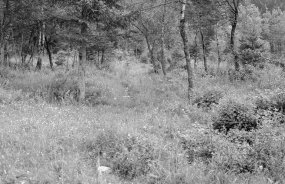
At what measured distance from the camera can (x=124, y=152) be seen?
5094 millimetres

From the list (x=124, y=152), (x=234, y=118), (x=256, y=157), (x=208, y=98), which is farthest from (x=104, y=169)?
(x=208, y=98)

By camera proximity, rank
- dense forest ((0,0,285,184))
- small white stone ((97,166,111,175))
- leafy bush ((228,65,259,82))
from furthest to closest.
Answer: leafy bush ((228,65,259,82))
small white stone ((97,166,111,175))
dense forest ((0,0,285,184))

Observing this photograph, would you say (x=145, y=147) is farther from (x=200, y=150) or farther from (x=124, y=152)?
(x=200, y=150)

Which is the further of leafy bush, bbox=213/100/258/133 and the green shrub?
leafy bush, bbox=213/100/258/133

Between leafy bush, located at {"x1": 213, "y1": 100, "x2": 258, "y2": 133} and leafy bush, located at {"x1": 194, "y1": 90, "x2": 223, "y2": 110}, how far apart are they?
2.94 metres

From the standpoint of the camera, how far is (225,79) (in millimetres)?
17547

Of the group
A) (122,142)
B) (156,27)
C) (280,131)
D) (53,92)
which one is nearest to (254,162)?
(280,131)

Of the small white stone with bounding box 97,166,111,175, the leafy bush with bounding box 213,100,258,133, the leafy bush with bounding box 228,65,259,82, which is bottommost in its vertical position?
the small white stone with bounding box 97,166,111,175

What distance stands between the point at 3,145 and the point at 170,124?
15.1 feet

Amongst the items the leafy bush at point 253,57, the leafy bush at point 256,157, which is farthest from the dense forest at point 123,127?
the leafy bush at point 253,57

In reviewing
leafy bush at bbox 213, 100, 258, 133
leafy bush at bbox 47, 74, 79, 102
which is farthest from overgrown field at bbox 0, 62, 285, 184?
leafy bush at bbox 47, 74, 79, 102

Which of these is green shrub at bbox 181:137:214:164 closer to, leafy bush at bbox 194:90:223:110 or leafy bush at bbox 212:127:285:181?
leafy bush at bbox 212:127:285:181

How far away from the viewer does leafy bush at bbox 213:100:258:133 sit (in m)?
7.00

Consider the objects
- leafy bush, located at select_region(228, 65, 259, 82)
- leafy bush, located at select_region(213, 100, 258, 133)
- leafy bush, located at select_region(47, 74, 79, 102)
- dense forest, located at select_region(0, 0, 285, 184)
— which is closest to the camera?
dense forest, located at select_region(0, 0, 285, 184)
